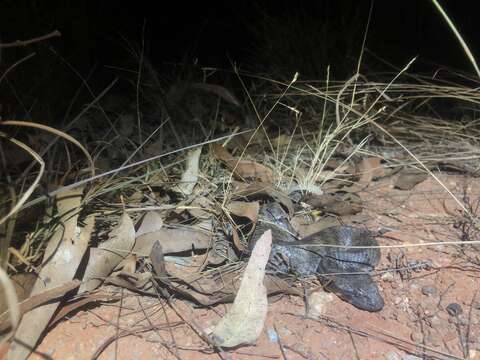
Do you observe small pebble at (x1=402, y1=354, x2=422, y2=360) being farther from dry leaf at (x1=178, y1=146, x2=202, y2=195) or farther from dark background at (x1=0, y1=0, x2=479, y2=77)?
dark background at (x1=0, y1=0, x2=479, y2=77)

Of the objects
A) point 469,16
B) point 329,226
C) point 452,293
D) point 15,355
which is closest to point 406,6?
point 469,16

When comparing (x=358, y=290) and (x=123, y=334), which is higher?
(x=123, y=334)

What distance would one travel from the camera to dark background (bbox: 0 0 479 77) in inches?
91.5

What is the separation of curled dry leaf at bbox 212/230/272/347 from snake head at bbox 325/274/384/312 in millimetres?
192

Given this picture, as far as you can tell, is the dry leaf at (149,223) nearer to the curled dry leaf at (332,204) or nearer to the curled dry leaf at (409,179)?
the curled dry leaf at (332,204)

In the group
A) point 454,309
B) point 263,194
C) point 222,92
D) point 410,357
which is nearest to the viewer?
point 410,357

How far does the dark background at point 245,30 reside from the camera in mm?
2324

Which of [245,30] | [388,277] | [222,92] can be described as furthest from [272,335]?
[245,30]

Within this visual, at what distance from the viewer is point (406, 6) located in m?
2.85

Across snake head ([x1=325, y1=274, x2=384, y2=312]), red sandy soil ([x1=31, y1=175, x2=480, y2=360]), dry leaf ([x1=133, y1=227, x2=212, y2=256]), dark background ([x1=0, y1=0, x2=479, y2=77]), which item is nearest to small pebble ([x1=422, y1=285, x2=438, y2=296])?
red sandy soil ([x1=31, y1=175, x2=480, y2=360])

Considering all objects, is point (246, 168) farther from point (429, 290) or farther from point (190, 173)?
point (429, 290)

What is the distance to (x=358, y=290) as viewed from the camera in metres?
1.37

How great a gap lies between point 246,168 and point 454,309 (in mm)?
791

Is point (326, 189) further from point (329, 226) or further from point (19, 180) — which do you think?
point (19, 180)
